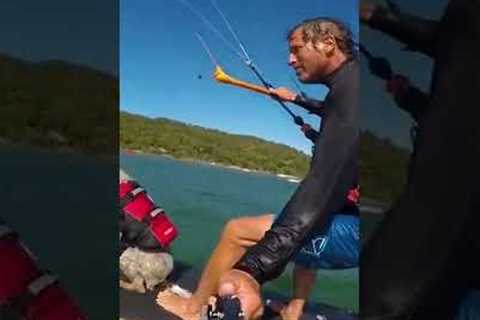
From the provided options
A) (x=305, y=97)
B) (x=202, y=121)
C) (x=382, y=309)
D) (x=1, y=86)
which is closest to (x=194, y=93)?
(x=202, y=121)

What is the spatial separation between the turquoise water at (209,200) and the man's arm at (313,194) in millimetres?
44

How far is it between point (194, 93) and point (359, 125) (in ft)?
2.10

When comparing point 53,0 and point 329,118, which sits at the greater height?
point 53,0

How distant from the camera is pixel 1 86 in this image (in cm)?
478

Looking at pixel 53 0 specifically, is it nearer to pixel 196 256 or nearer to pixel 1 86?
pixel 1 86

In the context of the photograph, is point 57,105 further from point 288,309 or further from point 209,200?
point 288,309

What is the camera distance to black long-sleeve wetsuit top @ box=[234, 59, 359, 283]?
187 inches

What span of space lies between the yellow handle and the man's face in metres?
0.15

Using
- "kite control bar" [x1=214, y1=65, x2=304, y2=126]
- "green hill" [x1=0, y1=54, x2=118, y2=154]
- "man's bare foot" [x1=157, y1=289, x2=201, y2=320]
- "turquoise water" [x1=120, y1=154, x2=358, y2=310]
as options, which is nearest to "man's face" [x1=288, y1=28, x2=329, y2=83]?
"kite control bar" [x1=214, y1=65, x2=304, y2=126]

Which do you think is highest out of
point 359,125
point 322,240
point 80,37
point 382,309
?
point 80,37

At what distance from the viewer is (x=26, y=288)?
4.74 m

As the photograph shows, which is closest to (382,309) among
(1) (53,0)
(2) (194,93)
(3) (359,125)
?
(3) (359,125)

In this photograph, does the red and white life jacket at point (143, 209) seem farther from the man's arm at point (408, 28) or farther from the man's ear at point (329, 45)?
the man's arm at point (408, 28)

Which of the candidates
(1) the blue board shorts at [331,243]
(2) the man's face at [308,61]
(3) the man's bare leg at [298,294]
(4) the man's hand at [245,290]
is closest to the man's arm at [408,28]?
(2) the man's face at [308,61]
